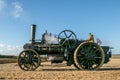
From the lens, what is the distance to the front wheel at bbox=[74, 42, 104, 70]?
17344mm

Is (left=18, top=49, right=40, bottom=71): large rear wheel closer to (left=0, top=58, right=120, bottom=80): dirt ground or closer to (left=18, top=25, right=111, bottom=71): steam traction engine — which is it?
(left=18, top=25, right=111, bottom=71): steam traction engine

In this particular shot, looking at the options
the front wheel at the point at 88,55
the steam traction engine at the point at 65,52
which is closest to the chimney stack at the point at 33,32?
the steam traction engine at the point at 65,52

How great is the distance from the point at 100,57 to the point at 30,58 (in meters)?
3.97

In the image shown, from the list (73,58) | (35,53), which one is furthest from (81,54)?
(35,53)

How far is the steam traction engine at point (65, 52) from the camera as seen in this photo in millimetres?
17406

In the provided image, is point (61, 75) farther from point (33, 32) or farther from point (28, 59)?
point (33, 32)

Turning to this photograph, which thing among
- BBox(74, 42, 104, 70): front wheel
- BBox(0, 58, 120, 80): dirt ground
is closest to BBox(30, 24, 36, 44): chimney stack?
BBox(74, 42, 104, 70): front wheel

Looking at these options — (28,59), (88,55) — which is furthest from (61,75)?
(28,59)

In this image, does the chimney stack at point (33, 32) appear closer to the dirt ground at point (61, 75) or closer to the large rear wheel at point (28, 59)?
the large rear wheel at point (28, 59)

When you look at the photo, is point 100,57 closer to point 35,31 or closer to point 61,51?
point 61,51

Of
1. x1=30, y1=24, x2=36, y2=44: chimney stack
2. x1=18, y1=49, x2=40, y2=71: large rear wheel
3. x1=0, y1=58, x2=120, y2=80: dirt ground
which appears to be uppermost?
x1=30, y1=24, x2=36, y2=44: chimney stack

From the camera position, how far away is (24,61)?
1833 centimetres

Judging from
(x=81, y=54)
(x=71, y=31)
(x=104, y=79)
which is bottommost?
(x=104, y=79)

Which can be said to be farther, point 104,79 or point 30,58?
point 30,58
